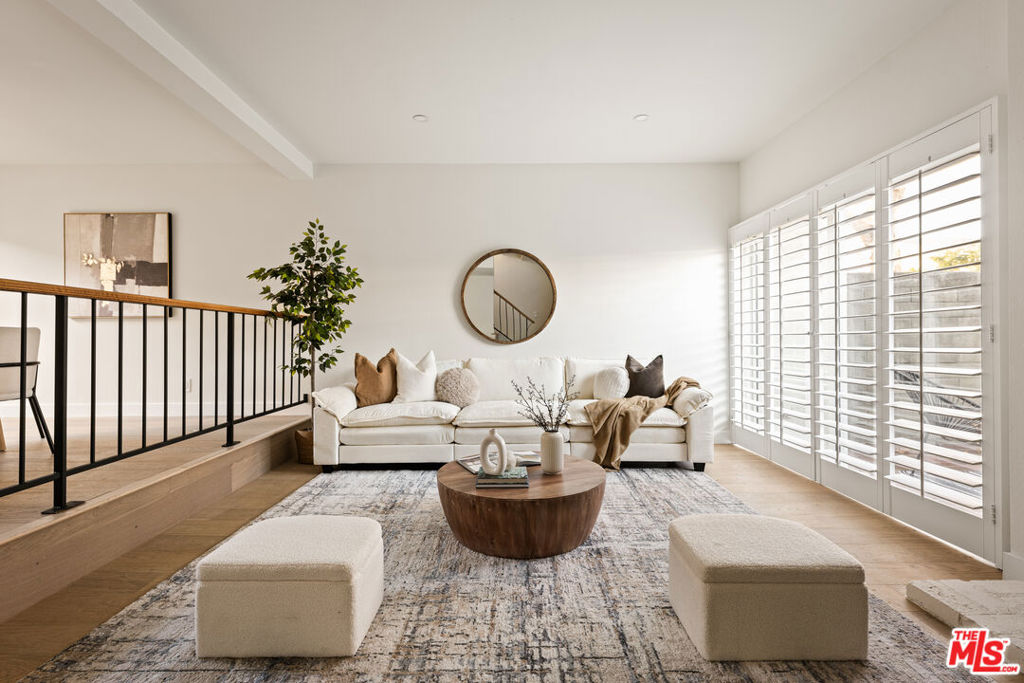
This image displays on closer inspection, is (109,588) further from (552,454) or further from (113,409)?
(113,409)

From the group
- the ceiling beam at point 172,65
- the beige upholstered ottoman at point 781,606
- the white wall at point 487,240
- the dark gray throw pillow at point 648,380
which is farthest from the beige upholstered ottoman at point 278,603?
the white wall at point 487,240

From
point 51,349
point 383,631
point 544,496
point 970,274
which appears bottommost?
point 383,631

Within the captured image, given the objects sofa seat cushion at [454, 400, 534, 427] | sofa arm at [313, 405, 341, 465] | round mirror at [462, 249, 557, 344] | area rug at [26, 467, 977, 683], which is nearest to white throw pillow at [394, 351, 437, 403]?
sofa seat cushion at [454, 400, 534, 427]

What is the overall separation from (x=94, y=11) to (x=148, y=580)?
2546 mm

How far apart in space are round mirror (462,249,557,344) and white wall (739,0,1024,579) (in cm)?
234

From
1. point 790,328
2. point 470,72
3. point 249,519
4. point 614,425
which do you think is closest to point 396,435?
point 249,519

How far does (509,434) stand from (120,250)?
162 inches

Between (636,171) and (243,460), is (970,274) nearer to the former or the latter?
(636,171)

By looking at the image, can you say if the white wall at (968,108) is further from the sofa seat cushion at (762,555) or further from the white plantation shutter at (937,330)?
the sofa seat cushion at (762,555)

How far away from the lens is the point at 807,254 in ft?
12.6

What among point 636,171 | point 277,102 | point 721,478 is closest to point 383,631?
point 721,478

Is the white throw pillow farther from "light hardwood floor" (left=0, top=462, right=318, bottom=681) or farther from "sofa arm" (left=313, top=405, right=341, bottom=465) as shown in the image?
"light hardwood floor" (left=0, top=462, right=318, bottom=681)

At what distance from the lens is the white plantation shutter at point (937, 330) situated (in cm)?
246

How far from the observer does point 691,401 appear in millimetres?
4117
